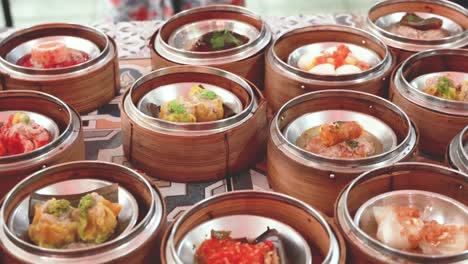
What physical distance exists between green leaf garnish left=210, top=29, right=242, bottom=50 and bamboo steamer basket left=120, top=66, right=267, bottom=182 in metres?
0.53

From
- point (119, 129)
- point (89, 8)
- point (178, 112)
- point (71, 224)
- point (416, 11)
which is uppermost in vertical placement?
point (416, 11)

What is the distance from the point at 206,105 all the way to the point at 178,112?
0.16 metres

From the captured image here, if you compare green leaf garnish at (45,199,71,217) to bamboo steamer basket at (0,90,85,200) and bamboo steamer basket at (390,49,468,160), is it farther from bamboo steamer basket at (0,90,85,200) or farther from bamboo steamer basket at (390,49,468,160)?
bamboo steamer basket at (390,49,468,160)

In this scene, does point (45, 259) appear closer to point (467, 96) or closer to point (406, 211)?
point (406, 211)

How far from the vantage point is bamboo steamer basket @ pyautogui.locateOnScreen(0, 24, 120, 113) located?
11.6 feet

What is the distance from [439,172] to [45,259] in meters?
1.63

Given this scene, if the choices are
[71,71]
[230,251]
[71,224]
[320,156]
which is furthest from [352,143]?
[71,71]

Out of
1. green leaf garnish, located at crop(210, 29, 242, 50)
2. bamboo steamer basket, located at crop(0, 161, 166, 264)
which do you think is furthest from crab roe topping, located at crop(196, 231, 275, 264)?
green leaf garnish, located at crop(210, 29, 242, 50)

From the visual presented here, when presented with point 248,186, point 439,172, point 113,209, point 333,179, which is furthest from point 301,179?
point 113,209

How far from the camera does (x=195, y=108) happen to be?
3250 mm

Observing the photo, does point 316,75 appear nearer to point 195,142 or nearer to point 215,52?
point 215,52

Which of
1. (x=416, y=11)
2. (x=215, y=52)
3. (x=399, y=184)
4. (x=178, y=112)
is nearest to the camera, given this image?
(x=399, y=184)

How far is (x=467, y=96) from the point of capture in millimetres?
3381

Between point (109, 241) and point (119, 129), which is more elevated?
point (109, 241)
